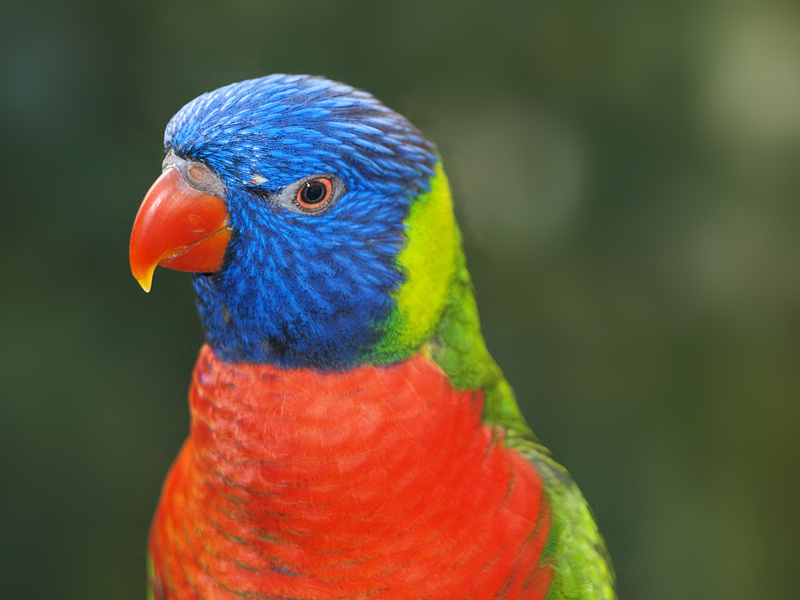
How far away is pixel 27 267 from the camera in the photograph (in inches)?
90.7

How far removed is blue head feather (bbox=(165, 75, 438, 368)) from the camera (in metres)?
1.10

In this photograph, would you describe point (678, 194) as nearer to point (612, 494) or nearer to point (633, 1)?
point (633, 1)

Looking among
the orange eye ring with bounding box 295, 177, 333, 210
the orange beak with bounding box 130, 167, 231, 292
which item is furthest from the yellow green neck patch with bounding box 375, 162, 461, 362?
the orange beak with bounding box 130, 167, 231, 292

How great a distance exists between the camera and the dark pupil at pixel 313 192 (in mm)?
1127

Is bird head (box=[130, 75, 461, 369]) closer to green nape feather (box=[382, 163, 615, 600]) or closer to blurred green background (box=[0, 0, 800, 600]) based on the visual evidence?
green nape feather (box=[382, 163, 615, 600])

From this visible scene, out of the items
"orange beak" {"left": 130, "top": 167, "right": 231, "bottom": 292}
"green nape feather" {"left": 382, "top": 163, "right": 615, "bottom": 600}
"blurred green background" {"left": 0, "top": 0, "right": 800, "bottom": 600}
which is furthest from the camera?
"blurred green background" {"left": 0, "top": 0, "right": 800, "bottom": 600}

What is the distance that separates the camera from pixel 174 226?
3.58ft

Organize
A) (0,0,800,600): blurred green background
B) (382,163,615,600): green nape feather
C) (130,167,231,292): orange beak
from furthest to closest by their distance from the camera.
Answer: (0,0,800,600): blurred green background, (382,163,615,600): green nape feather, (130,167,231,292): orange beak

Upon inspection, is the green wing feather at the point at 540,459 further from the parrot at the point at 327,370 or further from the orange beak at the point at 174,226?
the orange beak at the point at 174,226

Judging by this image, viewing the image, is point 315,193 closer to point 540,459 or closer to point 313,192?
point 313,192

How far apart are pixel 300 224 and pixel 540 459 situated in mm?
646

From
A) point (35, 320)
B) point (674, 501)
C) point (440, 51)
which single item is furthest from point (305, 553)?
point (674, 501)

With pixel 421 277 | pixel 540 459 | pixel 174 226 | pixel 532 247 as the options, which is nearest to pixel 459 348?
pixel 421 277

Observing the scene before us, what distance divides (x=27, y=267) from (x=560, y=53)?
6.35 feet
